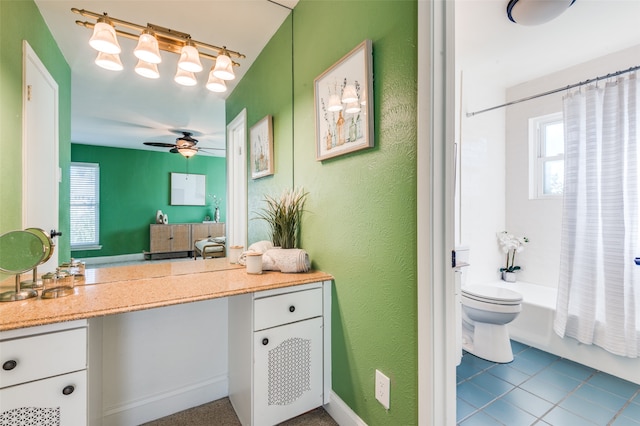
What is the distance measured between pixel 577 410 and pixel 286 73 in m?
2.58

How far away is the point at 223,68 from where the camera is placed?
64.3 inches

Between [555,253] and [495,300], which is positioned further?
[555,253]

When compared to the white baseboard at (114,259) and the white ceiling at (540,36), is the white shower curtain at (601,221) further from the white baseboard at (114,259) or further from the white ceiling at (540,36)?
the white baseboard at (114,259)

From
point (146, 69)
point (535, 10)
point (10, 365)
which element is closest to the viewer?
point (10, 365)

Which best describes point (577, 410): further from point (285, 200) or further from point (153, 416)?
point (153, 416)

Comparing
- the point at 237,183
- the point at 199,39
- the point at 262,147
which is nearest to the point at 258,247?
the point at 237,183

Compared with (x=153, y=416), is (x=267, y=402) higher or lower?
higher

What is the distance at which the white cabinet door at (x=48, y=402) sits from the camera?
87 cm

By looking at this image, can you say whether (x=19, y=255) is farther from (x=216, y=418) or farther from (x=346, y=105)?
(x=346, y=105)

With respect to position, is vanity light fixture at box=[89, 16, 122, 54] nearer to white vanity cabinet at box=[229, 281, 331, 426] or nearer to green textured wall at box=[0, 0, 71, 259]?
green textured wall at box=[0, 0, 71, 259]

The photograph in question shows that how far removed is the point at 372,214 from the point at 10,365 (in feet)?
4.29

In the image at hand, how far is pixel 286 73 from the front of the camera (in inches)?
73.2

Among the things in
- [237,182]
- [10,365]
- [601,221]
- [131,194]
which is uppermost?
[237,182]

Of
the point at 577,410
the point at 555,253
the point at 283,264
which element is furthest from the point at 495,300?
the point at 283,264
